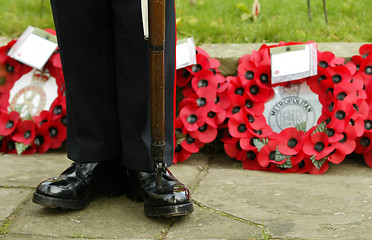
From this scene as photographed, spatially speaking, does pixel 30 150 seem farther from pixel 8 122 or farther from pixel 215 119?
pixel 215 119

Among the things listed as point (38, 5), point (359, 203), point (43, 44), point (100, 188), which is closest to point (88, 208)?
point (100, 188)

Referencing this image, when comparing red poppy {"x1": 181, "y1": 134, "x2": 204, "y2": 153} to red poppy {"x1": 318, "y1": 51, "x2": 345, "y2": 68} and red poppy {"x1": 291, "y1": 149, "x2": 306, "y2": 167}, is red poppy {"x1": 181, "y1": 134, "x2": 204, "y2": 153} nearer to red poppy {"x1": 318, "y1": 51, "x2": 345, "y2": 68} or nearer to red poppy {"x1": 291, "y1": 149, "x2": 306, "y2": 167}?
red poppy {"x1": 291, "y1": 149, "x2": 306, "y2": 167}

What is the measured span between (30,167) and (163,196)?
805mm

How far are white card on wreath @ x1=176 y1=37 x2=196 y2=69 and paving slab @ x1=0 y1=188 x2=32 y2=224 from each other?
0.86 m

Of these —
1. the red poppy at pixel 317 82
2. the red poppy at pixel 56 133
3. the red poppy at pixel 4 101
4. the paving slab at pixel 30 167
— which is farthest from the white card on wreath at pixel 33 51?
the red poppy at pixel 317 82

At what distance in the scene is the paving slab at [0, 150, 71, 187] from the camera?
80.6 inches

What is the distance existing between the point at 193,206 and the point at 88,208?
13.2 inches

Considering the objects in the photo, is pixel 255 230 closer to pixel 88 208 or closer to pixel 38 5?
pixel 88 208

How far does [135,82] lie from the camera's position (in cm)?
166

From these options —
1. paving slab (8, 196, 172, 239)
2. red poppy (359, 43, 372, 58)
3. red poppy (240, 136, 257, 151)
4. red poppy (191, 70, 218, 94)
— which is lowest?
paving slab (8, 196, 172, 239)

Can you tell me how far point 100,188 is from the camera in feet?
6.01

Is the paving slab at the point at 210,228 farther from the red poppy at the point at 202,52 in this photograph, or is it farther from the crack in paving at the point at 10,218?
the red poppy at the point at 202,52

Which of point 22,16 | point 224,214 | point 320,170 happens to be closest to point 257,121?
point 320,170

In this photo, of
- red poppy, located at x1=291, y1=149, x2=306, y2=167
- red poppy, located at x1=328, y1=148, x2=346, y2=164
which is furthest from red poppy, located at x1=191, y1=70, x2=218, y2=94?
red poppy, located at x1=328, y1=148, x2=346, y2=164
